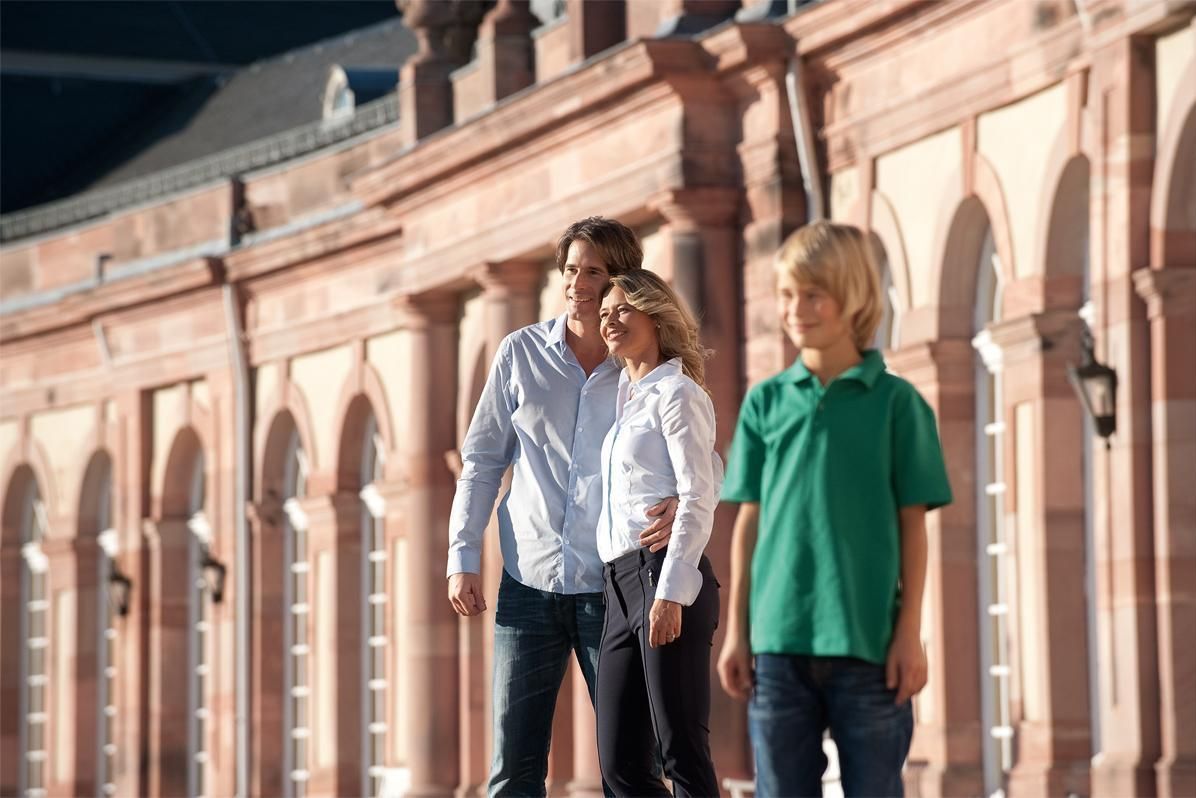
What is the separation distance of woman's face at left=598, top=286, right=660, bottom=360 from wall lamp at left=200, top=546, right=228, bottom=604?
2306 centimetres

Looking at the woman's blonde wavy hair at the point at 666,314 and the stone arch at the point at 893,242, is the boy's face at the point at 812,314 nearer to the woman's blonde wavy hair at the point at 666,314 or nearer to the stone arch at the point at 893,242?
the woman's blonde wavy hair at the point at 666,314

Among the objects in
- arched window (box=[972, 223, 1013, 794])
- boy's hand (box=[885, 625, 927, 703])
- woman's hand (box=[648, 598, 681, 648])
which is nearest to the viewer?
boy's hand (box=[885, 625, 927, 703])

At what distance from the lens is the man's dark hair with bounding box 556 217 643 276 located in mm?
8906

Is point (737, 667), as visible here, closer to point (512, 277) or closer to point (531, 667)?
point (531, 667)

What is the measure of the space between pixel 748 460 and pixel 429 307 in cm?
1966

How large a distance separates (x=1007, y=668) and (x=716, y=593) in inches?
437

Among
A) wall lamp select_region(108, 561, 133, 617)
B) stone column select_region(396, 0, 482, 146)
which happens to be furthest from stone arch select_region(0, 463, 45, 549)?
stone column select_region(396, 0, 482, 146)

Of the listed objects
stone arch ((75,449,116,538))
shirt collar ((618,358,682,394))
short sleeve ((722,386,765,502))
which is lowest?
short sleeve ((722,386,765,502))

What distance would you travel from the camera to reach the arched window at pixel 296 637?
1210 inches

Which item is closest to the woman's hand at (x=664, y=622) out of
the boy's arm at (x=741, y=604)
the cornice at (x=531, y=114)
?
the boy's arm at (x=741, y=604)

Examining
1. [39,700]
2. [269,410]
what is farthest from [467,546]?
[39,700]

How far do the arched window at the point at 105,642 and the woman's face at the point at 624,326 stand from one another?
26033mm

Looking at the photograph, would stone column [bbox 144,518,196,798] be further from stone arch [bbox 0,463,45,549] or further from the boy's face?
the boy's face

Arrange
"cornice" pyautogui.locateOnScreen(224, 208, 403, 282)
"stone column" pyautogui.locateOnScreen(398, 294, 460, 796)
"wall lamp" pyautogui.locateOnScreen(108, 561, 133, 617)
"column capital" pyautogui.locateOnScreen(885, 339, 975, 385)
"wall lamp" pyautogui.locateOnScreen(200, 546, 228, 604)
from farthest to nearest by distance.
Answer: "wall lamp" pyautogui.locateOnScreen(108, 561, 133, 617) → "wall lamp" pyautogui.locateOnScreen(200, 546, 228, 604) → "cornice" pyautogui.locateOnScreen(224, 208, 403, 282) → "stone column" pyautogui.locateOnScreen(398, 294, 460, 796) → "column capital" pyautogui.locateOnScreen(885, 339, 975, 385)
